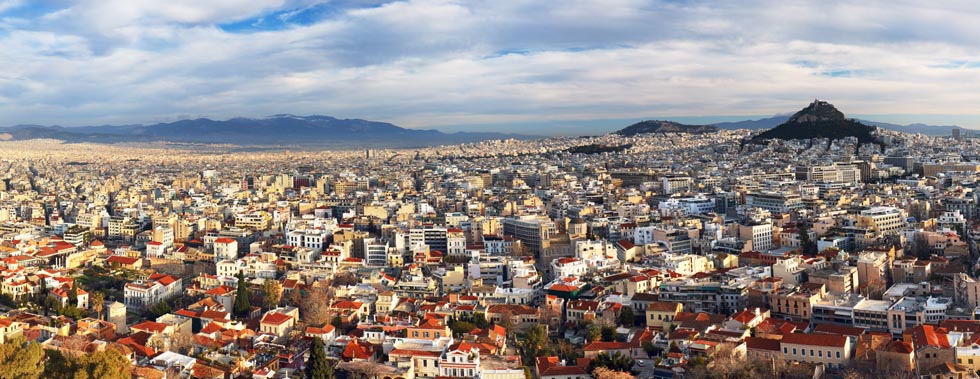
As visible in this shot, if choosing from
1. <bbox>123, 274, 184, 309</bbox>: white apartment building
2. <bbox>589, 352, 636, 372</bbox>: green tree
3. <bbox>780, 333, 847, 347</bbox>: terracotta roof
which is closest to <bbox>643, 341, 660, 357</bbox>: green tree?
<bbox>589, 352, 636, 372</bbox>: green tree

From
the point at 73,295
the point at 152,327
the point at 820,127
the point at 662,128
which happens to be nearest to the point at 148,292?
the point at 73,295

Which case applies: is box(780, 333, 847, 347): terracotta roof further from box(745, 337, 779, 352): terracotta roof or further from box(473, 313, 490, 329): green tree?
box(473, 313, 490, 329): green tree

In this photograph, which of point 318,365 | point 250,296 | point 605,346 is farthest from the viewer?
point 250,296

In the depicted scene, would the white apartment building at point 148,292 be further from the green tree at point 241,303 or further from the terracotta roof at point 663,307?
the terracotta roof at point 663,307

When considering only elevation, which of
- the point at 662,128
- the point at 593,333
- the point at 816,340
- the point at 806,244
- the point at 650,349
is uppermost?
the point at 662,128

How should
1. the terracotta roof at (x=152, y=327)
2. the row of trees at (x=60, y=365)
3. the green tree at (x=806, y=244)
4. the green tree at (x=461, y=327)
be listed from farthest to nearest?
the green tree at (x=806, y=244)
the terracotta roof at (x=152, y=327)
the green tree at (x=461, y=327)
the row of trees at (x=60, y=365)

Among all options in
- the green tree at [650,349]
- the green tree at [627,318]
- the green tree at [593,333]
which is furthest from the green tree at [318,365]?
the green tree at [627,318]

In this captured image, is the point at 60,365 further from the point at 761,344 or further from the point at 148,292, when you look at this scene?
the point at 761,344
